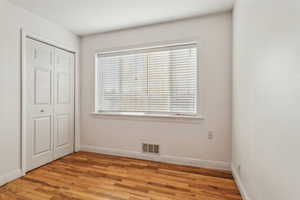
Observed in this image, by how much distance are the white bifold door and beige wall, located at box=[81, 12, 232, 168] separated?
1.97ft

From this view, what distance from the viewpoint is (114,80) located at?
3.26 metres

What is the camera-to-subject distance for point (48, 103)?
2799 millimetres

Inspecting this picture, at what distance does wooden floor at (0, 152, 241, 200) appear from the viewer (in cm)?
187

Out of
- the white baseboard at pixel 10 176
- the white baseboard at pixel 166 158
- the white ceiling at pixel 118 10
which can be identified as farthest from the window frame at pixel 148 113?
the white baseboard at pixel 10 176

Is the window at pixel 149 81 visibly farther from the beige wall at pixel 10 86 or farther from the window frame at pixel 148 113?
the beige wall at pixel 10 86

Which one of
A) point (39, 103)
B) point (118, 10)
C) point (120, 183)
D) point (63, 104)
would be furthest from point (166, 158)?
point (118, 10)

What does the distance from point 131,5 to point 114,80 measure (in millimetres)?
1434

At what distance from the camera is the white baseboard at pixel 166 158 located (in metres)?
2.55

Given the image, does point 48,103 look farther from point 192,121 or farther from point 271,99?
point 271,99

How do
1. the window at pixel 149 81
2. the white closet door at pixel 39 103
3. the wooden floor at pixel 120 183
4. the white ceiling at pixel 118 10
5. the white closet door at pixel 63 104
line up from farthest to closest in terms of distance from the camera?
1. the white closet door at pixel 63 104
2. the window at pixel 149 81
3. the white closet door at pixel 39 103
4. the white ceiling at pixel 118 10
5. the wooden floor at pixel 120 183

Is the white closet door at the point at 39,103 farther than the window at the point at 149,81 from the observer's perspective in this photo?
No

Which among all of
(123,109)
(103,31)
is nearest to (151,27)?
(103,31)

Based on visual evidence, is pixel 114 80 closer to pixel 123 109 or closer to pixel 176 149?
pixel 123 109

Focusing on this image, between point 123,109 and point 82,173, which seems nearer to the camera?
point 82,173
